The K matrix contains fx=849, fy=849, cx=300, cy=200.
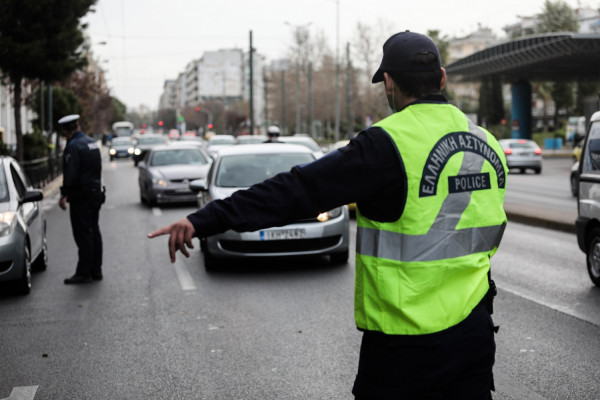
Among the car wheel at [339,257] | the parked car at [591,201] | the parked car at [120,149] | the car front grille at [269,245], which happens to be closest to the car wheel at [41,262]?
the car front grille at [269,245]

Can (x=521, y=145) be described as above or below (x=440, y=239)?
below

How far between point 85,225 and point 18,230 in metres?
0.77

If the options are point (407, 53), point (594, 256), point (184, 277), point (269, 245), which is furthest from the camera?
point (269, 245)

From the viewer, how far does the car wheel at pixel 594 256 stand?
29.1 feet

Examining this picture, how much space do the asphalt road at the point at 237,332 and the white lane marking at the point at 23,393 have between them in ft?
0.05

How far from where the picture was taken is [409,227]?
8.92 ft

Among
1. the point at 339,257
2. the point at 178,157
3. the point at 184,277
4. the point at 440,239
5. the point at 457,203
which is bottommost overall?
the point at 184,277

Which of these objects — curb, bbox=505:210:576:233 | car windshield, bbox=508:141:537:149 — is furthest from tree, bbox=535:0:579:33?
curb, bbox=505:210:576:233

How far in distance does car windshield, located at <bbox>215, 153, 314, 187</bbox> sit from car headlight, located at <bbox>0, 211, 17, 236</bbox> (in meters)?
3.09

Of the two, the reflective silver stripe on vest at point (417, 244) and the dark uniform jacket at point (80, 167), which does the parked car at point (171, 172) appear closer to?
the dark uniform jacket at point (80, 167)

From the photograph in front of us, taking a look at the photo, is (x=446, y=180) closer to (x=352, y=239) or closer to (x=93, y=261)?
(x=93, y=261)

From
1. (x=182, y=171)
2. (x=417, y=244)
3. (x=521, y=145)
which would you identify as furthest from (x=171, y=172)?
(x=521, y=145)

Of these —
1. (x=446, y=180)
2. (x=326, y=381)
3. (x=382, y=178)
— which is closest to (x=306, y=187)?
(x=382, y=178)

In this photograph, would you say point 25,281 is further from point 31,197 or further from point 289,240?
point 289,240
